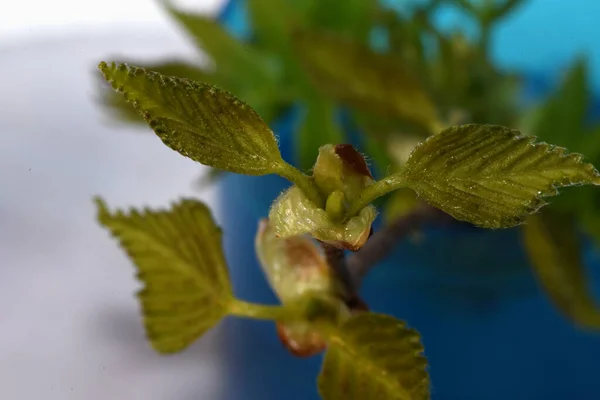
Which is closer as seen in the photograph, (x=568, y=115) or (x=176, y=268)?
(x=176, y=268)

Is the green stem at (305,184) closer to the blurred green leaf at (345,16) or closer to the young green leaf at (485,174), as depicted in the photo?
the young green leaf at (485,174)

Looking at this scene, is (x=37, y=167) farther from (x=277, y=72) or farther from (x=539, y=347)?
(x=539, y=347)

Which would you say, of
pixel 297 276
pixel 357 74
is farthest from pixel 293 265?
pixel 357 74

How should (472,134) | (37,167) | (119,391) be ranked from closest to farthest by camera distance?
(472,134) < (119,391) < (37,167)

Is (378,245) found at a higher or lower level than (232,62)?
lower

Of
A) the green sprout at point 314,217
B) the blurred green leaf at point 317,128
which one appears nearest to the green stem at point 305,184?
the green sprout at point 314,217

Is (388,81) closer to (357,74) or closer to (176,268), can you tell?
(357,74)

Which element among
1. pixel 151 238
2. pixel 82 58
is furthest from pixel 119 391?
pixel 82 58
